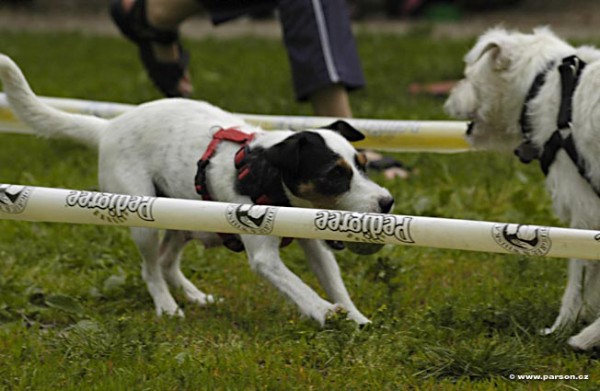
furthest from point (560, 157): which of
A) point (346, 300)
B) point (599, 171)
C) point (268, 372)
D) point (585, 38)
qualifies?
point (585, 38)

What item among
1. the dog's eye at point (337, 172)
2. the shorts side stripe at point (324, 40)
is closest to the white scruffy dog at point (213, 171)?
the dog's eye at point (337, 172)

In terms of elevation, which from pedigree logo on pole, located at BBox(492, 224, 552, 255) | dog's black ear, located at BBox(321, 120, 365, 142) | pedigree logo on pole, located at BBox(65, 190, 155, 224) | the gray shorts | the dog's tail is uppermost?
pedigree logo on pole, located at BBox(492, 224, 552, 255)

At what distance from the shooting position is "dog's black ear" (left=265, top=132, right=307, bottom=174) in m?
3.91

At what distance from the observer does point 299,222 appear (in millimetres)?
3373

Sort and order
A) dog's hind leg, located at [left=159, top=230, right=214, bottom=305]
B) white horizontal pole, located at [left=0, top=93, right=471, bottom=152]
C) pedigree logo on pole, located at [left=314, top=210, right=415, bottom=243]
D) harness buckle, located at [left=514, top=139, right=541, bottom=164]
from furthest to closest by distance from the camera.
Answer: white horizontal pole, located at [left=0, top=93, right=471, bottom=152], dog's hind leg, located at [left=159, top=230, right=214, bottom=305], harness buckle, located at [left=514, top=139, right=541, bottom=164], pedigree logo on pole, located at [left=314, top=210, right=415, bottom=243]

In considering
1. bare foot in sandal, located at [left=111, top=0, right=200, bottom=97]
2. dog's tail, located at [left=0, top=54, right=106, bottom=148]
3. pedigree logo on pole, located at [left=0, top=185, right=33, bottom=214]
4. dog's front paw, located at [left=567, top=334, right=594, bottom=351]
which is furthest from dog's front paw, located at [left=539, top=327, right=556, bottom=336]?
bare foot in sandal, located at [left=111, top=0, right=200, bottom=97]

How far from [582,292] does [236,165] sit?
141 cm

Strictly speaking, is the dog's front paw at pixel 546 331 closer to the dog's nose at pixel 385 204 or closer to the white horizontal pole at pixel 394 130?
the dog's nose at pixel 385 204

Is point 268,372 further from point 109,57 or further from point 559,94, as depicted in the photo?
point 109,57

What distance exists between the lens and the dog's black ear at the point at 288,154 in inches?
154

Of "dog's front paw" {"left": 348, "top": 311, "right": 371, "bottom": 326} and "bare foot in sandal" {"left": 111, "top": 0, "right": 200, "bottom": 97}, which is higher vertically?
"dog's front paw" {"left": 348, "top": 311, "right": 371, "bottom": 326}

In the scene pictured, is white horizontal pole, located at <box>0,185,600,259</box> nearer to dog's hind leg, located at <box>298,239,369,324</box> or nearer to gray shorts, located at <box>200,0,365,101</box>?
dog's hind leg, located at <box>298,239,369,324</box>

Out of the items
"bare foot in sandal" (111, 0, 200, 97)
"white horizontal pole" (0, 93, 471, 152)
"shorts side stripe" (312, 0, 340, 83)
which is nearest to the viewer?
"white horizontal pole" (0, 93, 471, 152)

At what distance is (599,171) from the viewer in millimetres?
3797
